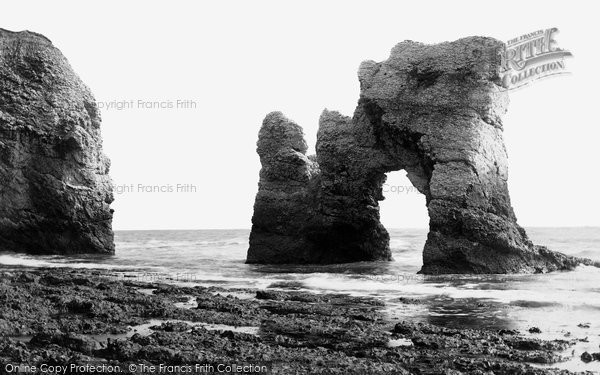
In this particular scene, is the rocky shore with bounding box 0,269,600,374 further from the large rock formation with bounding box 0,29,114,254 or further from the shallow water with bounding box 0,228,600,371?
the large rock formation with bounding box 0,29,114,254

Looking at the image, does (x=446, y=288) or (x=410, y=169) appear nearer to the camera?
(x=446, y=288)

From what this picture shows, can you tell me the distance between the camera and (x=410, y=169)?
1196 inches

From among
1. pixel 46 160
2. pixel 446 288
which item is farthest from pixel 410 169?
pixel 46 160

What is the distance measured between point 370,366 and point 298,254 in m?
24.3

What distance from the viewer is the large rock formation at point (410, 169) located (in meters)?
26.0

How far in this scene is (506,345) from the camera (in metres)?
10.8

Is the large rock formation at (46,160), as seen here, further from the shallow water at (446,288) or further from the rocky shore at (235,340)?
the rocky shore at (235,340)

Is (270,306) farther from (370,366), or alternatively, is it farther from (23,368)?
(23,368)

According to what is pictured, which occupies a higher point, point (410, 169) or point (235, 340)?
point (410, 169)

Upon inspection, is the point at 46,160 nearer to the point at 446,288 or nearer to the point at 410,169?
the point at 410,169

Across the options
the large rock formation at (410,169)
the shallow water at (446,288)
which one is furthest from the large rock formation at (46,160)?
the large rock formation at (410,169)

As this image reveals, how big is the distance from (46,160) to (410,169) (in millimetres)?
22228

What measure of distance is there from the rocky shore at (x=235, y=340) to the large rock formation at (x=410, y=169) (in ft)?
38.3

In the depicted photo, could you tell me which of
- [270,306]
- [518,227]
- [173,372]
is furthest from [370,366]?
[518,227]
